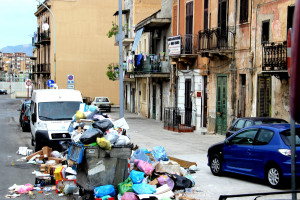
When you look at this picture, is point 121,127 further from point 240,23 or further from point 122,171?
point 240,23

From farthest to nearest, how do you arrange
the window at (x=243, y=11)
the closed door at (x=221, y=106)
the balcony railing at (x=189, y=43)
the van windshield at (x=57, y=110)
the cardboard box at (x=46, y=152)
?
the balcony railing at (x=189, y=43) < the closed door at (x=221, y=106) < the window at (x=243, y=11) < the van windshield at (x=57, y=110) < the cardboard box at (x=46, y=152)

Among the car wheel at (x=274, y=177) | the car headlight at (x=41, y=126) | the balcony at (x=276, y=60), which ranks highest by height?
the balcony at (x=276, y=60)

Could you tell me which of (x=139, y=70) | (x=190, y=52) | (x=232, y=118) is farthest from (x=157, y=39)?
(x=232, y=118)

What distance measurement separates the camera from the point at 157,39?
35.9m

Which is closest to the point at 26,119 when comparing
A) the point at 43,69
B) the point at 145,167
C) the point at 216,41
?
the point at 216,41

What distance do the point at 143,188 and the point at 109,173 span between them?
86cm

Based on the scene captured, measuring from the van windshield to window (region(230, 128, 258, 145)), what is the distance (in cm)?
758

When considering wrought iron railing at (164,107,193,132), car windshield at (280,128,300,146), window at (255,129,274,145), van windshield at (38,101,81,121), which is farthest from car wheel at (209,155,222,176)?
wrought iron railing at (164,107,193,132)

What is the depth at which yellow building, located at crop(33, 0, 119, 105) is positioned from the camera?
57.9m

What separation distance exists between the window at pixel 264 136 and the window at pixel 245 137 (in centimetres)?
24

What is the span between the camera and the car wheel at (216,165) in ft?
42.0

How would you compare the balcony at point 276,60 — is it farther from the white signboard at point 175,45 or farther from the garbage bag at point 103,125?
the white signboard at point 175,45

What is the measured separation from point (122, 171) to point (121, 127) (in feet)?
5.73

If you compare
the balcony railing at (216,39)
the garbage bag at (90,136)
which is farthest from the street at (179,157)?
the balcony railing at (216,39)
